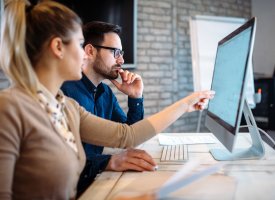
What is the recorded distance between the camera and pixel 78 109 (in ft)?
3.56

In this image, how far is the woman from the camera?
2.41 feet

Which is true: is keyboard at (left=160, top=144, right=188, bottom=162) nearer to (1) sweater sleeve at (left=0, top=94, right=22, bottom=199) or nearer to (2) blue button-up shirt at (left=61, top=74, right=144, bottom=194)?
(2) blue button-up shirt at (left=61, top=74, right=144, bottom=194)

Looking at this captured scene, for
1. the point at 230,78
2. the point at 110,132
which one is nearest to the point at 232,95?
A: the point at 230,78

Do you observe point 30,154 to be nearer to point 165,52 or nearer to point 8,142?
point 8,142

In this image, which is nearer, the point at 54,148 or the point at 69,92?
the point at 54,148

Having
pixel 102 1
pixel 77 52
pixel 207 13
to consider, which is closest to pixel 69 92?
pixel 77 52

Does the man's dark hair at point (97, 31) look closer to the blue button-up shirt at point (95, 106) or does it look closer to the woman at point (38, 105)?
the blue button-up shirt at point (95, 106)

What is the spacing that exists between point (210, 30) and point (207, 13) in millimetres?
589

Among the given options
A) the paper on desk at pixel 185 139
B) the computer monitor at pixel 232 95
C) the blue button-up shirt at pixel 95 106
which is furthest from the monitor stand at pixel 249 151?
the blue button-up shirt at pixel 95 106

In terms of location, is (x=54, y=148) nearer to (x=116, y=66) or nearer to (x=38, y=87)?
(x=38, y=87)

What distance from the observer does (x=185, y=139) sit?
155cm

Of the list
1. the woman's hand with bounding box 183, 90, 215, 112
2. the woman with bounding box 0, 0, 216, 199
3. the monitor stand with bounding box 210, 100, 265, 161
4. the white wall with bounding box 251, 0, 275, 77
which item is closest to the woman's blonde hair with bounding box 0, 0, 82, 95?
the woman with bounding box 0, 0, 216, 199

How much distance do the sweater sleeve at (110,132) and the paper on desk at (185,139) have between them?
36 cm

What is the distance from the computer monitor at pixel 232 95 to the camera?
38.6 inches
